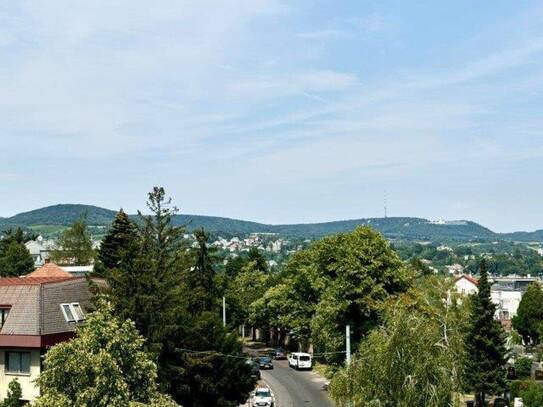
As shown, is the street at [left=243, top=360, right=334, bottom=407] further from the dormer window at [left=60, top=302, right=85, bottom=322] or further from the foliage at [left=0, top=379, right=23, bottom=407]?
the foliage at [left=0, top=379, right=23, bottom=407]

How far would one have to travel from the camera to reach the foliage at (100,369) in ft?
87.2

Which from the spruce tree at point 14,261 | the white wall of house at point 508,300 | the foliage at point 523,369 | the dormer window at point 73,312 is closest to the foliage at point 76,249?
the spruce tree at point 14,261

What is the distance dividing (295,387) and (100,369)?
36.4 meters

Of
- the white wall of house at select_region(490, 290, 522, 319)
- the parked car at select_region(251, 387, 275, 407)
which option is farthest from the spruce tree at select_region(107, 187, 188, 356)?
the white wall of house at select_region(490, 290, 522, 319)

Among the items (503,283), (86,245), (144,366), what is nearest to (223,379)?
(144,366)

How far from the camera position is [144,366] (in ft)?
92.6

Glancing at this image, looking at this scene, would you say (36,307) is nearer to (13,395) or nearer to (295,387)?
(13,395)

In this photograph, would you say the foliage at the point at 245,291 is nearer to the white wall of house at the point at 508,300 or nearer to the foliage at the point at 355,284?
the foliage at the point at 355,284

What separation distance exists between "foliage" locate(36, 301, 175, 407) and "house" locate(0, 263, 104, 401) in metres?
10.5

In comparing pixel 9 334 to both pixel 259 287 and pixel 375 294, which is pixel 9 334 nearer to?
pixel 375 294

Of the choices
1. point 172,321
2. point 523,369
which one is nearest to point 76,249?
point 523,369

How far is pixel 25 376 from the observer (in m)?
39.4

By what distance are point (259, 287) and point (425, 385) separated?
67.4 metres

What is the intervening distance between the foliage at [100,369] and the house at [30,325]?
10.5 m
